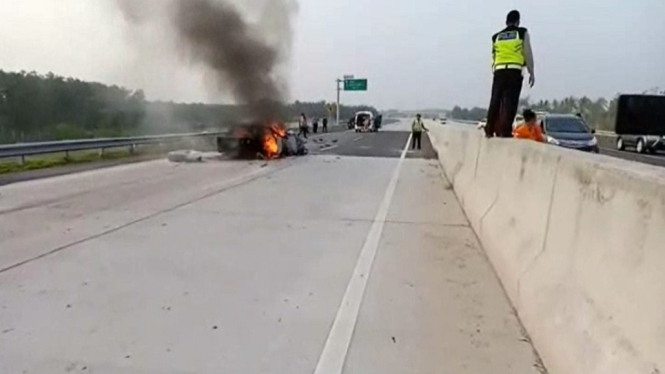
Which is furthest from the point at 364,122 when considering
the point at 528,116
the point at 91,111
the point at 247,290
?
the point at 247,290

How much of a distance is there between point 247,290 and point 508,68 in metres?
A: 4.87

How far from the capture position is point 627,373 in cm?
245

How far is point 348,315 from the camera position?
14.9 ft

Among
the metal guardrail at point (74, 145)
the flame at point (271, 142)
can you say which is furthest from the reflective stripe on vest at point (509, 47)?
the flame at point (271, 142)

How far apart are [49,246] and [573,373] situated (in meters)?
5.70

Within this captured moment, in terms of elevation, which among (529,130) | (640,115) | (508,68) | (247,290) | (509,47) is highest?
(509,47)

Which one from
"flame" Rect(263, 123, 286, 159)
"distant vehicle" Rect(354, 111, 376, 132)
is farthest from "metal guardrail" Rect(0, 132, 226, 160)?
"distant vehicle" Rect(354, 111, 376, 132)

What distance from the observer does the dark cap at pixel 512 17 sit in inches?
303

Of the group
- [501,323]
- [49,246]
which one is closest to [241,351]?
[501,323]

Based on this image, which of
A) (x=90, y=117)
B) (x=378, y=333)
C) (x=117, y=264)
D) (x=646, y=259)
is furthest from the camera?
(x=90, y=117)

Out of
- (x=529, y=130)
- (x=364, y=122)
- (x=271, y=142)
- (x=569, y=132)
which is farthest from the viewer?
(x=364, y=122)

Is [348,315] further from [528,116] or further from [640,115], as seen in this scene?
[528,116]

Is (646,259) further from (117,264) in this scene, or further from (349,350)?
(117,264)

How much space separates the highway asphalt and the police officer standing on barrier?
165cm
